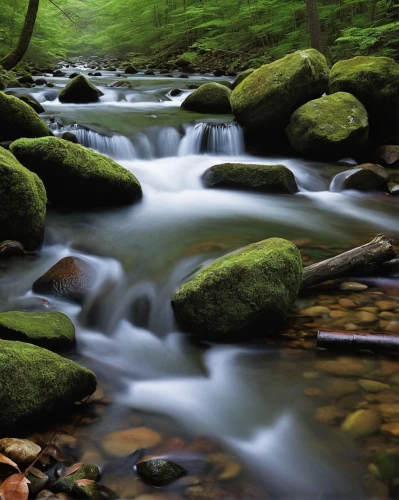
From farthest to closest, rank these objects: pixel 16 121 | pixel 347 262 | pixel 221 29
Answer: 1. pixel 221 29
2. pixel 16 121
3. pixel 347 262

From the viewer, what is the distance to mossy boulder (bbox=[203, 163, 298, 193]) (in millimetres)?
6570

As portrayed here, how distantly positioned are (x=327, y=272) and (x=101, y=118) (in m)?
6.41

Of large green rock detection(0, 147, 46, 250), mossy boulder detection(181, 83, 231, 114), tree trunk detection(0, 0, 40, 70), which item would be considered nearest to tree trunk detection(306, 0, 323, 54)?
mossy boulder detection(181, 83, 231, 114)

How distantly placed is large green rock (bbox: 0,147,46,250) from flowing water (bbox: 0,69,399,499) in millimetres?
261

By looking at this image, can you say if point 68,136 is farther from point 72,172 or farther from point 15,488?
point 15,488

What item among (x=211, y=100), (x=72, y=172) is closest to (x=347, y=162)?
(x=211, y=100)

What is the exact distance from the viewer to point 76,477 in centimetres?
205

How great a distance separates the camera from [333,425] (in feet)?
8.06

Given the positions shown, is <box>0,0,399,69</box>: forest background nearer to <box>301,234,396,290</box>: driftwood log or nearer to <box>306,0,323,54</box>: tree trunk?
<box>306,0,323,54</box>: tree trunk

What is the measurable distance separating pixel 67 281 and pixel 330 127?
5019 mm

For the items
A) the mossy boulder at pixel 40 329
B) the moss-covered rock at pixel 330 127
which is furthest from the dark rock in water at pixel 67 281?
the moss-covered rock at pixel 330 127

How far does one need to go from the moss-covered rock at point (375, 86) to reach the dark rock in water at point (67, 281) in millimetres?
5923

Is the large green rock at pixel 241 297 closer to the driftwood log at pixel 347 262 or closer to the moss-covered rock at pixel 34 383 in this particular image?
the driftwood log at pixel 347 262

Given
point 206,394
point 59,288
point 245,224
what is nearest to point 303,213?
point 245,224
